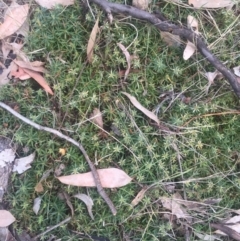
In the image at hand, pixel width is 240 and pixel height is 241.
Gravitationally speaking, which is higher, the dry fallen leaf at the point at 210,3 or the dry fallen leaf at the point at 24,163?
the dry fallen leaf at the point at 210,3

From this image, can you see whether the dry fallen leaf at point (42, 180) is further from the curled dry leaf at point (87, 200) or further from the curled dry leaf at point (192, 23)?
the curled dry leaf at point (192, 23)

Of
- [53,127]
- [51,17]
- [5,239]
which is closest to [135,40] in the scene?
[51,17]

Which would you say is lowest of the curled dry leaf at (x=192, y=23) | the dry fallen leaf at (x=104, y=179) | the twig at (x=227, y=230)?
the twig at (x=227, y=230)

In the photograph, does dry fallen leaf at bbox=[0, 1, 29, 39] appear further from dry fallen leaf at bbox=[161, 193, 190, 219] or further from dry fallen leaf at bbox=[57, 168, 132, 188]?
dry fallen leaf at bbox=[161, 193, 190, 219]

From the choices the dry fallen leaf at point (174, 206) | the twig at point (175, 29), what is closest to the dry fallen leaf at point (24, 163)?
the dry fallen leaf at point (174, 206)

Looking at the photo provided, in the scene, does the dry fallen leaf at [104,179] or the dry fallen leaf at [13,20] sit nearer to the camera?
the dry fallen leaf at [104,179]

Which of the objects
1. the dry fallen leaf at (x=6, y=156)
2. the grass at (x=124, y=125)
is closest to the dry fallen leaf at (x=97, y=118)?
the grass at (x=124, y=125)

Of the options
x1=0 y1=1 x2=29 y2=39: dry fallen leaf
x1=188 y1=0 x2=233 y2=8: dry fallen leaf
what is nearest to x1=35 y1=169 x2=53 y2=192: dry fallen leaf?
x1=0 y1=1 x2=29 y2=39: dry fallen leaf
